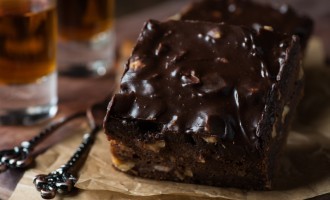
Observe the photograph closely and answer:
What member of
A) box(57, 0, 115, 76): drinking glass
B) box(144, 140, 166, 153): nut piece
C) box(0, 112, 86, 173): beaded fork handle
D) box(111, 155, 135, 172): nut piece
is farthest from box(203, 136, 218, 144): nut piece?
box(57, 0, 115, 76): drinking glass

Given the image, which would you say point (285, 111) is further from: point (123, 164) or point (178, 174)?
point (123, 164)

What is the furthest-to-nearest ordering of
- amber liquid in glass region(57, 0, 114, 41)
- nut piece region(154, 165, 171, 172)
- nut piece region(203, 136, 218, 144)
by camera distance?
amber liquid in glass region(57, 0, 114, 41)
nut piece region(154, 165, 171, 172)
nut piece region(203, 136, 218, 144)

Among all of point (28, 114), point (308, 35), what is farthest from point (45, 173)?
point (308, 35)

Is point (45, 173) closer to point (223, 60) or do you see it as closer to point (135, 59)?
point (135, 59)

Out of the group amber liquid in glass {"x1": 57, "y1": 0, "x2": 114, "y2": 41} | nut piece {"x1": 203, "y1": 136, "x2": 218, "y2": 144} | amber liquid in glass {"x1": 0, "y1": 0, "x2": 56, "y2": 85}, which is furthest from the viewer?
amber liquid in glass {"x1": 57, "y1": 0, "x2": 114, "y2": 41}

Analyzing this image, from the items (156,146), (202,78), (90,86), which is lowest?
(90,86)

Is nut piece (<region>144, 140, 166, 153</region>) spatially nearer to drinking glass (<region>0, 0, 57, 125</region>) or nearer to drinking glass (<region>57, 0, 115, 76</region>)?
drinking glass (<region>0, 0, 57, 125</region>)

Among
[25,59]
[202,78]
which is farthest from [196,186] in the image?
[25,59]

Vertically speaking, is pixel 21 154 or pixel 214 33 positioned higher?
pixel 214 33

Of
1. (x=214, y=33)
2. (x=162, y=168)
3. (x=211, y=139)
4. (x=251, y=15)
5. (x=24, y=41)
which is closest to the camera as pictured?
(x=211, y=139)
